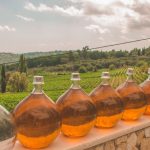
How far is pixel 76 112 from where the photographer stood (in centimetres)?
169

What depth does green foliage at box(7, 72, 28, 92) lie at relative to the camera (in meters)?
33.4

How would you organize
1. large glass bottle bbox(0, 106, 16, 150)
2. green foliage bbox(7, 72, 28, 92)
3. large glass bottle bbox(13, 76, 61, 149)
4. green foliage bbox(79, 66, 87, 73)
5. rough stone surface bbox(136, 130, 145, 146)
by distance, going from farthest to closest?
green foliage bbox(7, 72, 28, 92) < green foliage bbox(79, 66, 87, 73) < rough stone surface bbox(136, 130, 145, 146) < large glass bottle bbox(13, 76, 61, 149) < large glass bottle bbox(0, 106, 16, 150)

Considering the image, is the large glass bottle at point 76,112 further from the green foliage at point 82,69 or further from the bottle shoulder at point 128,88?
the green foliage at point 82,69

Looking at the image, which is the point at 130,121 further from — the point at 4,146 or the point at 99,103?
the point at 4,146

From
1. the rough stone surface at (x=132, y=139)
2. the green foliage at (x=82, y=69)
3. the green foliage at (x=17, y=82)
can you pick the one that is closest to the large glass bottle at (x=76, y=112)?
the rough stone surface at (x=132, y=139)

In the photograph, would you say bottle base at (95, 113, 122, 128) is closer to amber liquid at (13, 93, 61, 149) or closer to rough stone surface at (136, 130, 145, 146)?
rough stone surface at (136, 130, 145, 146)

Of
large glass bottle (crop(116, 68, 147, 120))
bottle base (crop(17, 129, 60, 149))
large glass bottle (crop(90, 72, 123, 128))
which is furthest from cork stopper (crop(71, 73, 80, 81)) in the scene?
large glass bottle (crop(116, 68, 147, 120))

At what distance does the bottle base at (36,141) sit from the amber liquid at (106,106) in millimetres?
→ 358

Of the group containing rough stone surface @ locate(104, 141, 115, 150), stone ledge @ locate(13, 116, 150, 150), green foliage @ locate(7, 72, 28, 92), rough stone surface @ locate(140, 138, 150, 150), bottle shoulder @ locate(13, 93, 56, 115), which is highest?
bottle shoulder @ locate(13, 93, 56, 115)

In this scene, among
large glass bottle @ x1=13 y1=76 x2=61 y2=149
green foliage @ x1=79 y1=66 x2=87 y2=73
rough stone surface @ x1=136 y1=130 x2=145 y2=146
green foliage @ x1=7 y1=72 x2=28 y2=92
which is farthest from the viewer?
green foliage @ x1=7 y1=72 x2=28 y2=92

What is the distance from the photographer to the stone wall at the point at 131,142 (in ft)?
5.81

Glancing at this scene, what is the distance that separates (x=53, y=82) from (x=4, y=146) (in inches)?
1106

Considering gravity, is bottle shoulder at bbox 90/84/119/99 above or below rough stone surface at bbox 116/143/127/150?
above

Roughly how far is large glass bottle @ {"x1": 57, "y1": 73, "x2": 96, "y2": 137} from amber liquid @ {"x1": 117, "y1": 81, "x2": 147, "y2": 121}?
37 centimetres
